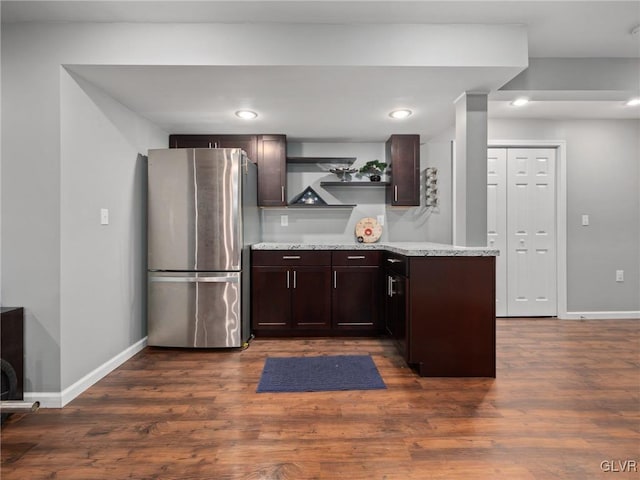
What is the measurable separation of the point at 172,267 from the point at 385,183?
233 cm

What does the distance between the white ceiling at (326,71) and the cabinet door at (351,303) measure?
4.76 feet

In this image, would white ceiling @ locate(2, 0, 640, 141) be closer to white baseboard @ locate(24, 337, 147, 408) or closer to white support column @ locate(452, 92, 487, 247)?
white support column @ locate(452, 92, 487, 247)

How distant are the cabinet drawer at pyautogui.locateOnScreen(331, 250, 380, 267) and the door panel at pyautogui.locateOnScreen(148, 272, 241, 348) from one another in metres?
0.96

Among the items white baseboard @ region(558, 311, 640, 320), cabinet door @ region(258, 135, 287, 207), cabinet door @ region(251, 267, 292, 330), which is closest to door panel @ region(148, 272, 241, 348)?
cabinet door @ region(251, 267, 292, 330)

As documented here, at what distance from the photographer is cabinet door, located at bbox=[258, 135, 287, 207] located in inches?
153

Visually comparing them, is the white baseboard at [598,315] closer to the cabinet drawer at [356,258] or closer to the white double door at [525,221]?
the white double door at [525,221]

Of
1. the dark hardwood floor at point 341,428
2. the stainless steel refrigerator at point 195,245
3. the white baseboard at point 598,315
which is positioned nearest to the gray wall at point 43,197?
the dark hardwood floor at point 341,428

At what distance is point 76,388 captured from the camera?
7.45 feet

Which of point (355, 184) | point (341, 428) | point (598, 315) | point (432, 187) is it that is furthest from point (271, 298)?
point (598, 315)

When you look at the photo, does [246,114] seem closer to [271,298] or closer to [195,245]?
[195,245]

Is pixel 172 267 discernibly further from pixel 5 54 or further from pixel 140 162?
pixel 5 54

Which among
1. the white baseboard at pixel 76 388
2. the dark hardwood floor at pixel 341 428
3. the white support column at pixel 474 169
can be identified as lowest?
the dark hardwood floor at pixel 341 428

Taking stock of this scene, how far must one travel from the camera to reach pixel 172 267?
123 inches

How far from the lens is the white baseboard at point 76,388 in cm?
214
